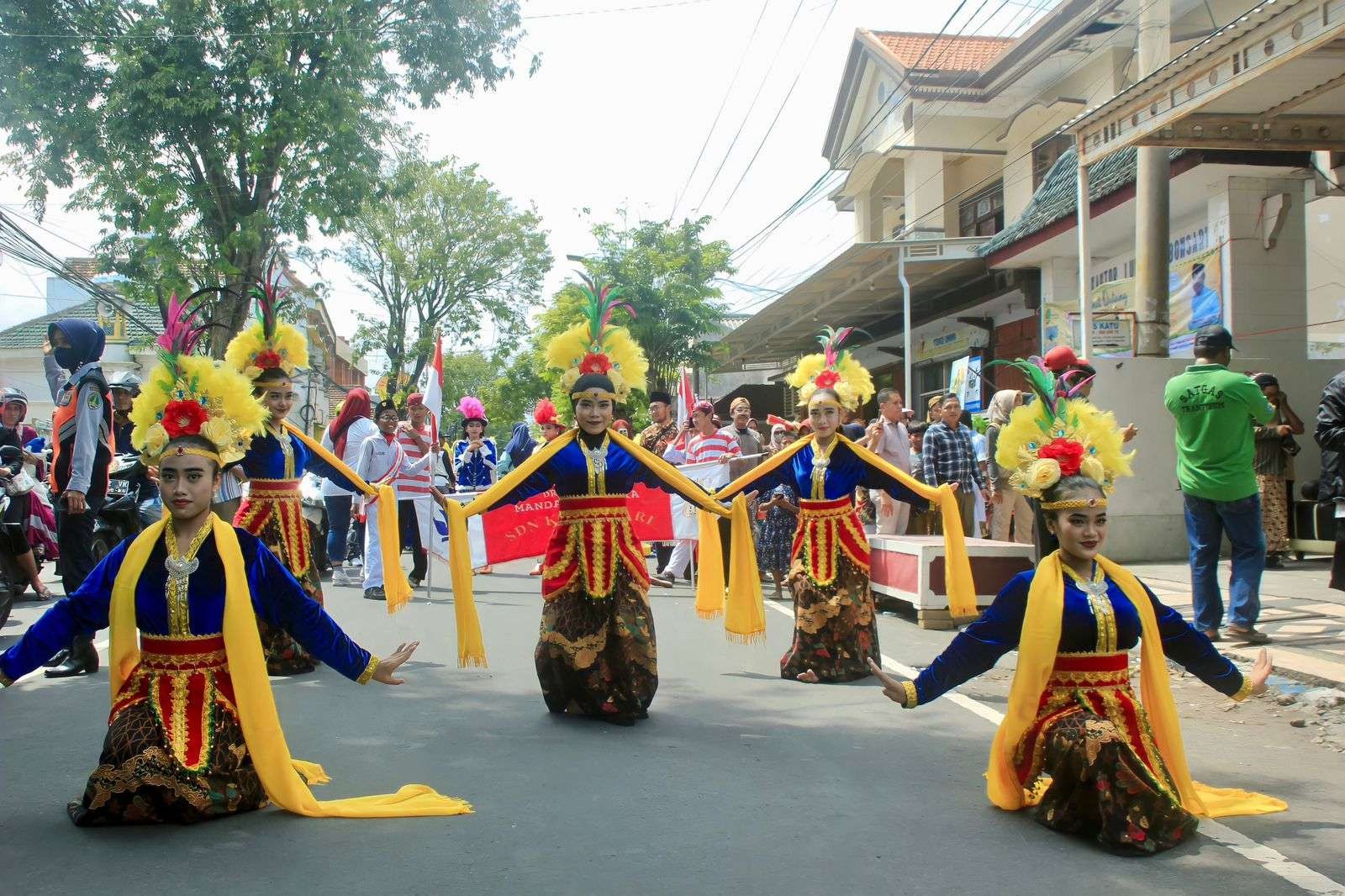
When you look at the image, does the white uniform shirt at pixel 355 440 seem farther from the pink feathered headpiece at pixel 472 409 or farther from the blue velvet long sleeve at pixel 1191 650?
the blue velvet long sleeve at pixel 1191 650

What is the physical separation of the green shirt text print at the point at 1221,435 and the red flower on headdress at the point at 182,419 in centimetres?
607

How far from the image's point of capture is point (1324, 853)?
392 cm

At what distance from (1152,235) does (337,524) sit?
9087 mm

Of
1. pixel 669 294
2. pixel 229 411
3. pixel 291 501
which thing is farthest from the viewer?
pixel 669 294

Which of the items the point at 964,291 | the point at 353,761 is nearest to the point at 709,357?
the point at 964,291

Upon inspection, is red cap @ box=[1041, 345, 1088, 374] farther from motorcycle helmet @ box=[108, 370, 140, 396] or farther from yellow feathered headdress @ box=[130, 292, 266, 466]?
motorcycle helmet @ box=[108, 370, 140, 396]

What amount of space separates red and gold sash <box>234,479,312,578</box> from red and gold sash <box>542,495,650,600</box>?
6.58 feet

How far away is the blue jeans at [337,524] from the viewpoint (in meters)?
12.1

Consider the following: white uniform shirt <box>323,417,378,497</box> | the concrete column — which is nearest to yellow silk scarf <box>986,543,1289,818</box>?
white uniform shirt <box>323,417,378,497</box>

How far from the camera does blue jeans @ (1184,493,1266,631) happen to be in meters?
7.39

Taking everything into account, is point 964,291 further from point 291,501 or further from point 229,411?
point 229,411

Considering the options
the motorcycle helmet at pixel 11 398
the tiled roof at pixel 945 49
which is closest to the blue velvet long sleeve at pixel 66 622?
the motorcycle helmet at pixel 11 398

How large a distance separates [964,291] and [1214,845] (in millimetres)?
17851

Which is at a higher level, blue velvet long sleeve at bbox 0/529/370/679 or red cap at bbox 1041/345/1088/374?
red cap at bbox 1041/345/1088/374
